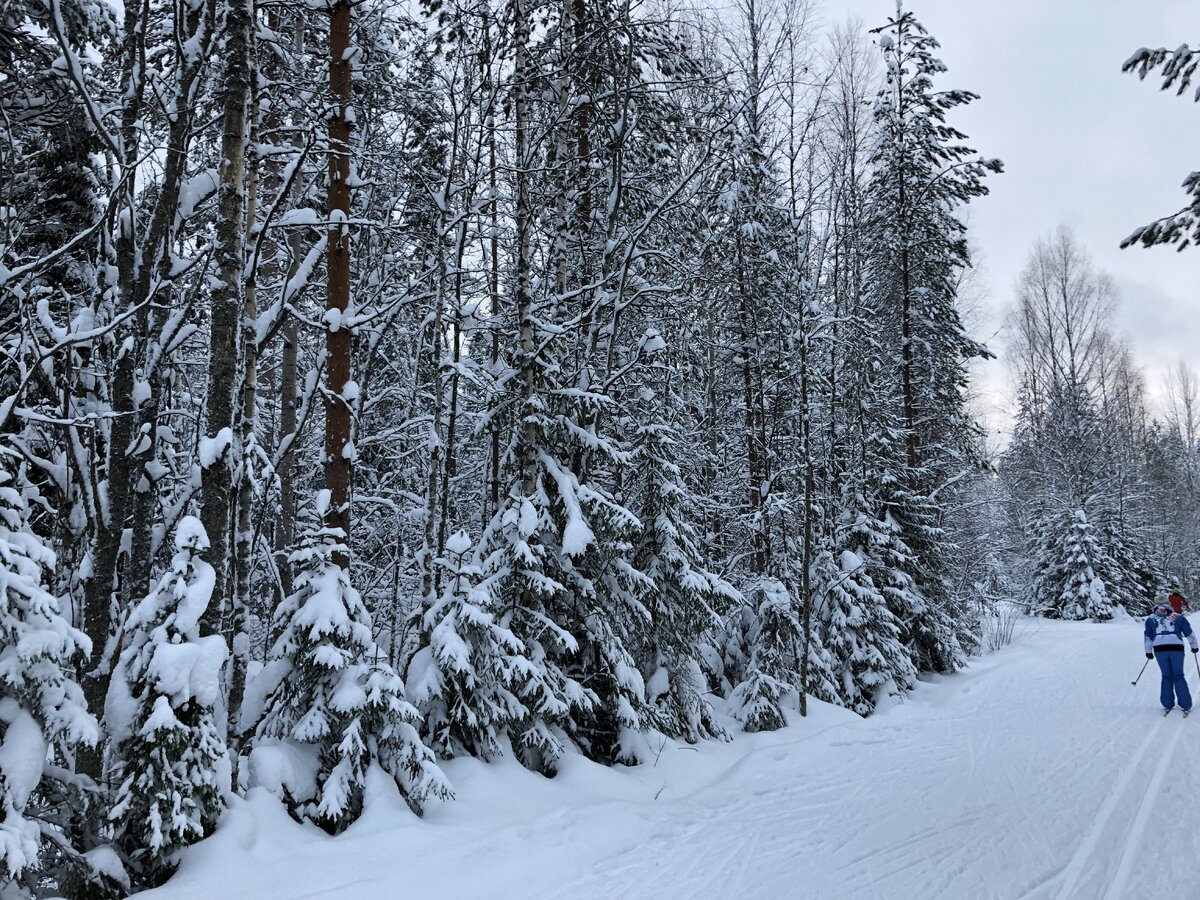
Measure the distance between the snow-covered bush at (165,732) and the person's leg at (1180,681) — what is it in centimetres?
1385

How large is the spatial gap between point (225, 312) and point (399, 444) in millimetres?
6911

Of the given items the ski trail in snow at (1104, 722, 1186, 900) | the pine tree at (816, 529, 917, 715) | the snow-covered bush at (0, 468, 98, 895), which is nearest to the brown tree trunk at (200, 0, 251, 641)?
the snow-covered bush at (0, 468, 98, 895)

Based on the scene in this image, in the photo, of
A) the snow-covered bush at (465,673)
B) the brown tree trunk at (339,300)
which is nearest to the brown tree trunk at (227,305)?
the brown tree trunk at (339,300)

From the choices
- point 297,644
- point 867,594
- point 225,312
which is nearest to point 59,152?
point 225,312

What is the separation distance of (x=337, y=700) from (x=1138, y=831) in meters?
6.83

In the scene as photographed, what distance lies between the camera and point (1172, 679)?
462 inches

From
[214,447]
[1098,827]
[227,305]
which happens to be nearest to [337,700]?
[214,447]

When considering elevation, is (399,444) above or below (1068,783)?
above

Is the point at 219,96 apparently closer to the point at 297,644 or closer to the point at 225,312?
the point at 225,312

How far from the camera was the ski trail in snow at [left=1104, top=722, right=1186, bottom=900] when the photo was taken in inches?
197

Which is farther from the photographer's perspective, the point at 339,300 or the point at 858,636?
the point at 858,636

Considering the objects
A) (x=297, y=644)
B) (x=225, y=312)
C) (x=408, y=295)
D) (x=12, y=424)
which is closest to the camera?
(x=225, y=312)

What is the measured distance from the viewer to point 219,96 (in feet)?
21.4

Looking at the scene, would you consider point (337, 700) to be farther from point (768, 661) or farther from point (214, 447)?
point (768, 661)
